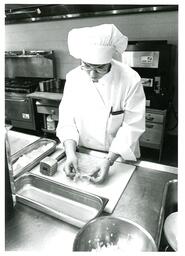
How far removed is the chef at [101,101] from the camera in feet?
4.99

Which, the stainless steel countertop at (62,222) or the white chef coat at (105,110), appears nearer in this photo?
the stainless steel countertop at (62,222)

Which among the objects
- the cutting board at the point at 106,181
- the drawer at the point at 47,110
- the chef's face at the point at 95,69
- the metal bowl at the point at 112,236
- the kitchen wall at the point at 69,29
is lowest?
the metal bowl at the point at 112,236

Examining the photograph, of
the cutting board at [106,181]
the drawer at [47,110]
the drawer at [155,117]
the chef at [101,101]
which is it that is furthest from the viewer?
the drawer at [47,110]

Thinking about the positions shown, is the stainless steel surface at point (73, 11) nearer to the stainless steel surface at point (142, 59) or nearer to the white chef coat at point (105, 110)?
the stainless steel surface at point (142, 59)

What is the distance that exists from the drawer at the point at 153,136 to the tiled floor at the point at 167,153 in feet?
0.87

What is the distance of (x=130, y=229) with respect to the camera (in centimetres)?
95

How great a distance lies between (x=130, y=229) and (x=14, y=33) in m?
5.41

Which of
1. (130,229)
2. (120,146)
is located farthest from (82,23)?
(130,229)

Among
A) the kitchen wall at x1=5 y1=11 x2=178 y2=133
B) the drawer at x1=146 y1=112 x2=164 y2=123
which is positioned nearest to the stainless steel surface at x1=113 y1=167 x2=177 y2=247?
the drawer at x1=146 y1=112 x2=164 y2=123

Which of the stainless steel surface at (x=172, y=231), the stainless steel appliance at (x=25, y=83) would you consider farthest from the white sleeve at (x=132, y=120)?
the stainless steel appliance at (x=25, y=83)

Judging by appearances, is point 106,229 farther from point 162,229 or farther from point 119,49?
point 119,49

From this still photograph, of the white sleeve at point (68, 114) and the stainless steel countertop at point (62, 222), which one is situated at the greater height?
the white sleeve at point (68, 114)

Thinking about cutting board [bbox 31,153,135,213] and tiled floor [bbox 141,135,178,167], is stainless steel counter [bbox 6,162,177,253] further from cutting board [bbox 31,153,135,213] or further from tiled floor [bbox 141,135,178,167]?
tiled floor [bbox 141,135,178,167]

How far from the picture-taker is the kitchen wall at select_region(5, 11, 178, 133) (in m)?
3.78
